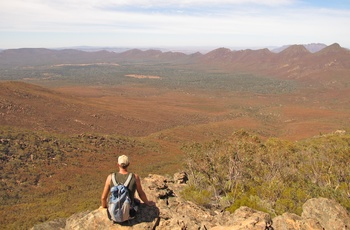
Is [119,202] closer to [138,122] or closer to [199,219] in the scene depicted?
[199,219]

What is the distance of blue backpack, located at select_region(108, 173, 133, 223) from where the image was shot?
6571 millimetres

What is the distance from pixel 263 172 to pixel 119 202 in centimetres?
2011

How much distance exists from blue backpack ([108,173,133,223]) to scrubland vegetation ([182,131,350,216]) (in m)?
11.7

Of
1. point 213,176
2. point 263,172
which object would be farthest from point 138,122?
point 263,172

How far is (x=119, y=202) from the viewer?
655 centimetres

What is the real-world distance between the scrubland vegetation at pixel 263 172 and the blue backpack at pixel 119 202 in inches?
459

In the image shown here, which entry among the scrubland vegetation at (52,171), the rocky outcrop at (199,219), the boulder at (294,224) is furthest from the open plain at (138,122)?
the boulder at (294,224)

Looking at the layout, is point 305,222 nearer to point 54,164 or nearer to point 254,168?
point 254,168

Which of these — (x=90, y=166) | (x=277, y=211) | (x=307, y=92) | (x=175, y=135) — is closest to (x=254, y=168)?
(x=277, y=211)

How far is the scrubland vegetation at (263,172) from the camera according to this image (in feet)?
62.8

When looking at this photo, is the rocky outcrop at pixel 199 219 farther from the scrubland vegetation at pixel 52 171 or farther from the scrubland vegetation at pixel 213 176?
the scrubland vegetation at pixel 52 171

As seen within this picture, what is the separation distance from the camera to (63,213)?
25.1m

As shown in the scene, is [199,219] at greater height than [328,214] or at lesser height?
greater

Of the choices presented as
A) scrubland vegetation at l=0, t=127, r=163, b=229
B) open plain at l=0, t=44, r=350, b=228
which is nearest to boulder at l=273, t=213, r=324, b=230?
scrubland vegetation at l=0, t=127, r=163, b=229
